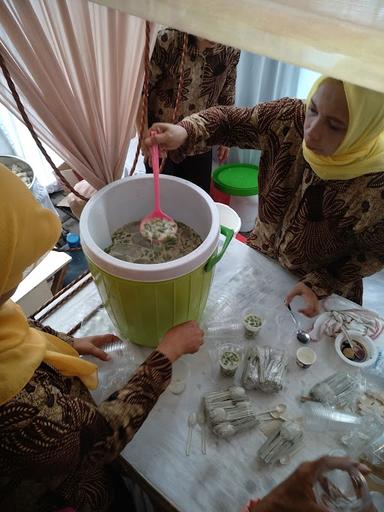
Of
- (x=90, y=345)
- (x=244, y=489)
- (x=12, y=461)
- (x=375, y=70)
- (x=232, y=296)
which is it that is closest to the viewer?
(x=375, y=70)

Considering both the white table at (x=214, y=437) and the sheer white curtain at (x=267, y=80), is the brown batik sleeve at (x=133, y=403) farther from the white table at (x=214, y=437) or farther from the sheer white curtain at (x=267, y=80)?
the sheer white curtain at (x=267, y=80)

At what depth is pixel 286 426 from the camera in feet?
2.56

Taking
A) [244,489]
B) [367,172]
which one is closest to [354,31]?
[367,172]

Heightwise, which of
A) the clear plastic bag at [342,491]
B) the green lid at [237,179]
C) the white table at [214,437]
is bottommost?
the green lid at [237,179]

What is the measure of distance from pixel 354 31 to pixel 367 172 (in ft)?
2.08

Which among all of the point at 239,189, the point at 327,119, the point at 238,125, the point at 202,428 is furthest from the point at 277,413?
the point at 239,189

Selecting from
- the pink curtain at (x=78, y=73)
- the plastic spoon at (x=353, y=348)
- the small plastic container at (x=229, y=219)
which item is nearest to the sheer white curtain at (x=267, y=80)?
the small plastic container at (x=229, y=219)

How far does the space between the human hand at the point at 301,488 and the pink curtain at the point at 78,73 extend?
787mm

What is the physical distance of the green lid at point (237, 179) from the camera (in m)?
2.35

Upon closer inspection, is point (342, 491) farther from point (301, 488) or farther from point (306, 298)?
point (306, 298)

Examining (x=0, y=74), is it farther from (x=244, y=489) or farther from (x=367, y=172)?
(x=244, y=489)

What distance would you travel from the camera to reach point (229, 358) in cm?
88

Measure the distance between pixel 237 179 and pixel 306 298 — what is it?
61.2 inches

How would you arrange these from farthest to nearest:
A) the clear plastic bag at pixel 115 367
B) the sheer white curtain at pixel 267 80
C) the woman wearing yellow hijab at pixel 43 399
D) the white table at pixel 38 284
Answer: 1. the sheer white curtain at pixel 267 80
2. the white table at pixel 38 284
3. the clear plastic bag at pixel 115 367
4. the woman wearing yellow hijab at pixel 43 399
